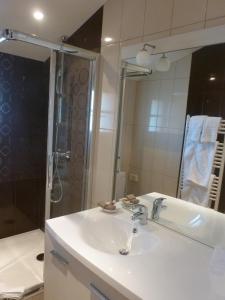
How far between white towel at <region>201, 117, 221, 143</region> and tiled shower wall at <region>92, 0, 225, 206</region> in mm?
492

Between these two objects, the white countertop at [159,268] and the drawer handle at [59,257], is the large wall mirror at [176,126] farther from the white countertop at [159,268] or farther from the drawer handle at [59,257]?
the drawer handle at [59,257]

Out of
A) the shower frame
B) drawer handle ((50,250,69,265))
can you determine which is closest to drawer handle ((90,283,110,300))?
drawer handle ((50,250,69,265))

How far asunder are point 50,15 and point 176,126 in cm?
139

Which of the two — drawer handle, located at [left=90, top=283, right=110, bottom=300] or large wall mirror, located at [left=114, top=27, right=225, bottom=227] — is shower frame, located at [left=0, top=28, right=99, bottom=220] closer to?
large wall mirror, located at [left=114, top=27, right=225, bottom=227]

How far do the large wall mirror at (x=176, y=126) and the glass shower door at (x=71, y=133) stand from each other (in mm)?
426

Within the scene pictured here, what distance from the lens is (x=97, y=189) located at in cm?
204

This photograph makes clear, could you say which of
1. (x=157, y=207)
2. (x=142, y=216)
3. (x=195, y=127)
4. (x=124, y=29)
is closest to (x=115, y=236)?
(x=142, y=216)

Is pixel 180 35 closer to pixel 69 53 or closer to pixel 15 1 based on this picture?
pixel 69 53

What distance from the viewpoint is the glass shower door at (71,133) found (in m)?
2.05

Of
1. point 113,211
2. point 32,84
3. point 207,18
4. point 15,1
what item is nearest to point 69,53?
point 15,1

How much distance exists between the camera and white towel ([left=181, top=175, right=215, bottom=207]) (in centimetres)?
134

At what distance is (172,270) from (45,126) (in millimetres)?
2095

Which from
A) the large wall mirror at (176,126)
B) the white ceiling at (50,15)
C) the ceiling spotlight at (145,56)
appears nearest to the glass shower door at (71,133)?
the white ceiling at (50,15)

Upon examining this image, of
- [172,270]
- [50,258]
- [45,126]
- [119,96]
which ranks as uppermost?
[119,96]
